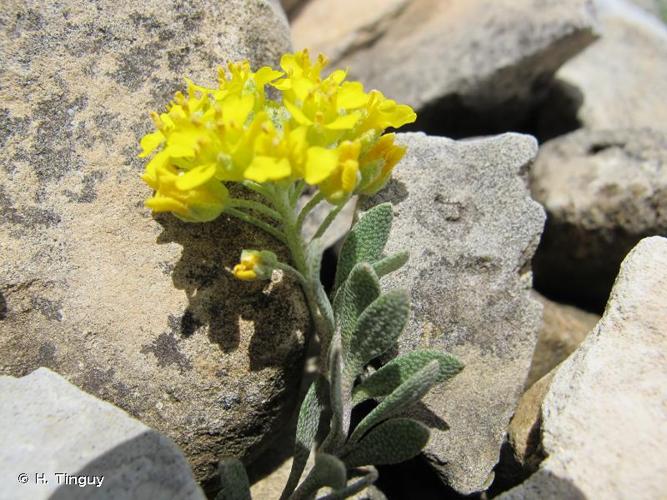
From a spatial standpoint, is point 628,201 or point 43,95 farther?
point 628,201

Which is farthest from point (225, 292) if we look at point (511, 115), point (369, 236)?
point (511, 115)

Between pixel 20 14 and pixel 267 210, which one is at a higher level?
pixel 20 14

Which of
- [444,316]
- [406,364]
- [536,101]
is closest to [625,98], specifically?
[536,101]

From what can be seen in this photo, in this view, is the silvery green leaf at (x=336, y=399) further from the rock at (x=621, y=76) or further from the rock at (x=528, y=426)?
the rock at (x=621, y=76)

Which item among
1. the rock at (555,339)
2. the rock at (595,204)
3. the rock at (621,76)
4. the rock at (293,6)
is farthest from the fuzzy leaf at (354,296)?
the rock at (293,6)

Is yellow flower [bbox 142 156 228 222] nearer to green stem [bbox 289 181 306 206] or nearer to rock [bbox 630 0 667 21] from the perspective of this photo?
→ green stem [bbox 289 181 306 206]

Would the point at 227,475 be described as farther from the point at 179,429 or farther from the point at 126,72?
the point at 126,72
